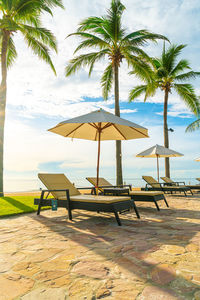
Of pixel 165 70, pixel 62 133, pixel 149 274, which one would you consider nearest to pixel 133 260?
pixel 149 274

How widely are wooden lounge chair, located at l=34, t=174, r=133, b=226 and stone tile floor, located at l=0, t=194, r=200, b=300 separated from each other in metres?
0.35

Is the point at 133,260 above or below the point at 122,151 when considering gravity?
below

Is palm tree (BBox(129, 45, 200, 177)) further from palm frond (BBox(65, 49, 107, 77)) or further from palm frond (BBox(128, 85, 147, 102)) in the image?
palm frond (BBox(65, 49, 107, 77))

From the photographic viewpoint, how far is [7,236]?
318 cm

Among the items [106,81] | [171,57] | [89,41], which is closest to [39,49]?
[89,41]

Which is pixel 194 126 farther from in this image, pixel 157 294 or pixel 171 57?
pixel 157 294

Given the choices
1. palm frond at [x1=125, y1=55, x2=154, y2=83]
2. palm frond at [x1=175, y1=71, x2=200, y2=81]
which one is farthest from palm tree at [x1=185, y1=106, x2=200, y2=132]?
palm frond at [x1=125, y1=55, x2=154, y2=83]

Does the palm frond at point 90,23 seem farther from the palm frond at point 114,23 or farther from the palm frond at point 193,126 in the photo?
the palm frond at point 193,126

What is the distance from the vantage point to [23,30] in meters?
10.3

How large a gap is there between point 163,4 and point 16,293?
959cm

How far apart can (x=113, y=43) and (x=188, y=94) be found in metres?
7.03

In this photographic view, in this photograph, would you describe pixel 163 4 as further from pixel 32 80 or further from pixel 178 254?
pixel 178 254

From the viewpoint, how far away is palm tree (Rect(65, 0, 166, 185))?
12.0 m

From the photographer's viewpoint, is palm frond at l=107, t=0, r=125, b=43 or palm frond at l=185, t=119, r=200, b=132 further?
palm frond at l=185, t=119, r=200, b=132
